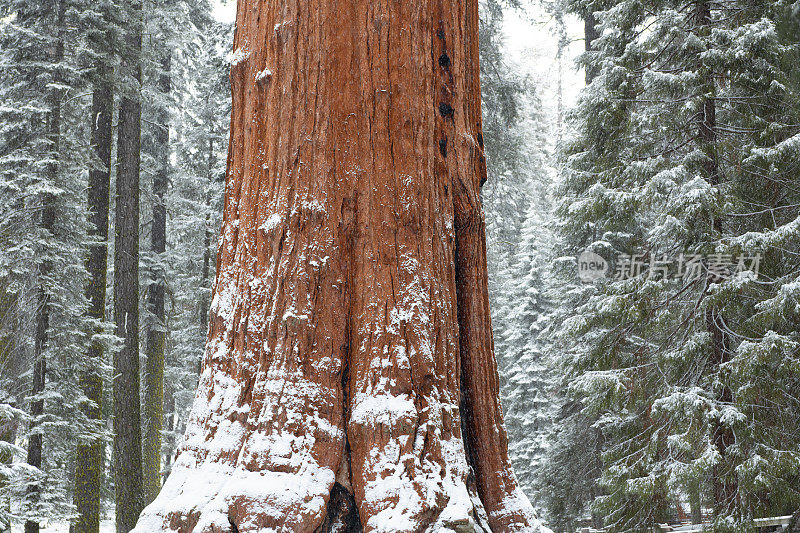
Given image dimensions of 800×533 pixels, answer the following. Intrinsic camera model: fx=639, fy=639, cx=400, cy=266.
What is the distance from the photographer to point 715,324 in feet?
28.0

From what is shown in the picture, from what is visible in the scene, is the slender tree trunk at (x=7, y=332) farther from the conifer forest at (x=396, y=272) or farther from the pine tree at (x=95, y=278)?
the pine tree at (x=95, y=278)

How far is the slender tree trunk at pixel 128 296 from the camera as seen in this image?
437 inches

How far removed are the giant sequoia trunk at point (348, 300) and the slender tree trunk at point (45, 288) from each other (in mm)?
8474

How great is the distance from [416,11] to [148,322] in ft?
55.1

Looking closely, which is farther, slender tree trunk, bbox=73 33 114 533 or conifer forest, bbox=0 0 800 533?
slender tree trunk, bbox=73 33 114 533

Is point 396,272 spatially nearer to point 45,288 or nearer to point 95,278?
point 45,288

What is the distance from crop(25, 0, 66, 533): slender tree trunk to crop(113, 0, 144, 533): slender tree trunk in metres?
1.11

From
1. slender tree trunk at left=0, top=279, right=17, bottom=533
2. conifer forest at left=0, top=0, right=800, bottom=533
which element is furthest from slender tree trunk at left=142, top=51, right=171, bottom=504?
slender tree trunk at left=0, top=279, right=17, bottom=533

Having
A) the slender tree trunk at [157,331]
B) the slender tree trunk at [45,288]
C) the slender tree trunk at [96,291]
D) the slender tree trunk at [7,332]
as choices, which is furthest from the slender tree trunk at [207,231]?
the slender tree trunk at [45,288]

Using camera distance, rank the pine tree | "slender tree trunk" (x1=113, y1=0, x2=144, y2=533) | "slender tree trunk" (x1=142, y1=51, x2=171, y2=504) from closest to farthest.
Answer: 1. the pine tree
2. "slender tree trunk" (x1=113, y1=0, x2=144, y2=533)
3. "slender tree trunk" (x1=142, y1=51, x2=171, y2=504)

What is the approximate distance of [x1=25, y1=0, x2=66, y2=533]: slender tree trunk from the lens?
9547 mm

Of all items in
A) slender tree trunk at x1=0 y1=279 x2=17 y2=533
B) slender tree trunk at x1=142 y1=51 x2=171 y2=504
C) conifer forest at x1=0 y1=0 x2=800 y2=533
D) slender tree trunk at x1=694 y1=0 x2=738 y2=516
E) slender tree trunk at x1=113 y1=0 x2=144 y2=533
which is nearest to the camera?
conifer forest at x1=0 y1=0 x2=800 y2=533

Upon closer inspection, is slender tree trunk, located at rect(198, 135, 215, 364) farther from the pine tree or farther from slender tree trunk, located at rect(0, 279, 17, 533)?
slender tree trunk, located at rect(0, 279, 17, 533)

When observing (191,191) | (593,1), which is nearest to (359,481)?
(593,1)
